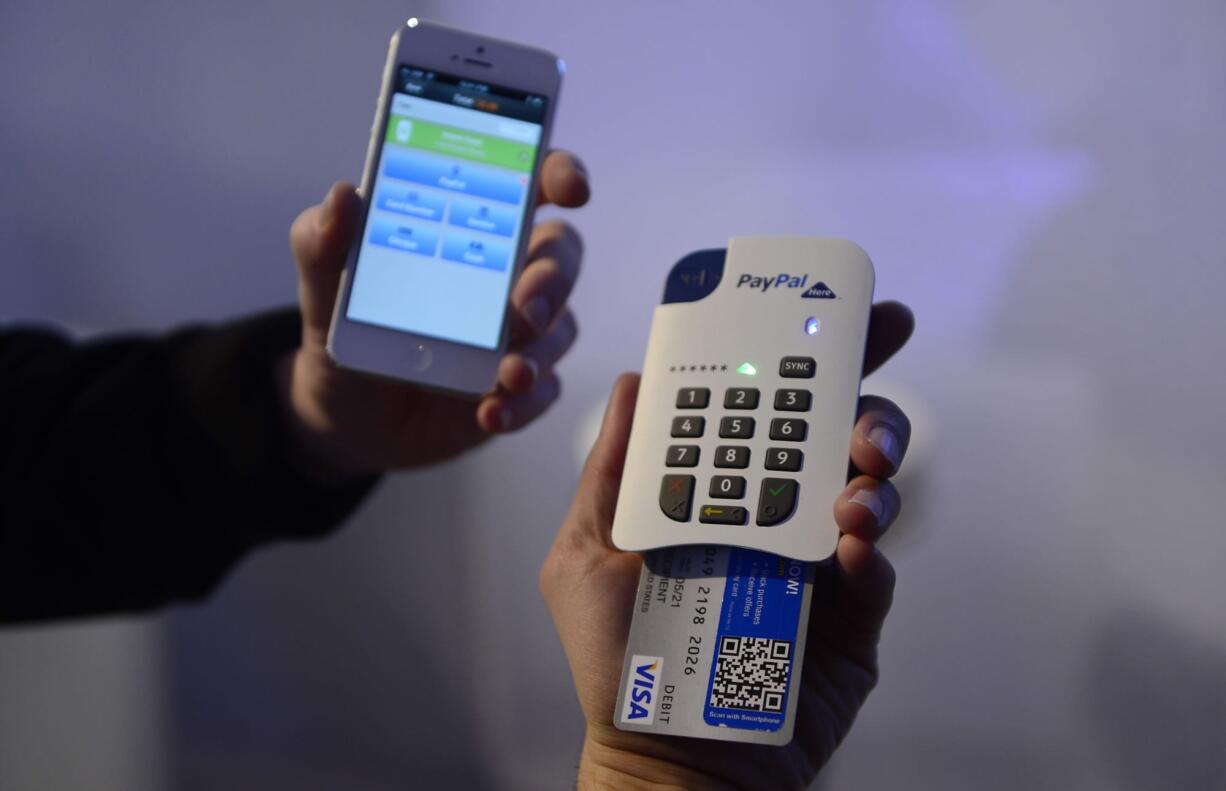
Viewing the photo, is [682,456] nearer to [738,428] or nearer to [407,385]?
[738,428]

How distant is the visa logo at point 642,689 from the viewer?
1.34ft

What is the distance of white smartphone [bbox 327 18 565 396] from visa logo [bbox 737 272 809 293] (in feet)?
0.53

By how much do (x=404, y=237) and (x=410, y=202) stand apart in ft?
0.07

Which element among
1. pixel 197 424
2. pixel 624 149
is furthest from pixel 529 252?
pixel 197 424

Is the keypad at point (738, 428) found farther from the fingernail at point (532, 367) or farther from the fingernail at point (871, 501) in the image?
the fingernail at point (532, 367)

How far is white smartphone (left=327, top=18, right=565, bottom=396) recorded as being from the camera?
577mm

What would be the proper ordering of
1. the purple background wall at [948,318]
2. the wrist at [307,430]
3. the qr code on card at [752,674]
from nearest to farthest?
the qr code on card at [752,674] < the purple background wall at [948,318] < the wrist at [307,430]

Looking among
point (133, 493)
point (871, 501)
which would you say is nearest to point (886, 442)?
point (871, 501)

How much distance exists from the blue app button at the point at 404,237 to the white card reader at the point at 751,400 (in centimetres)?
16

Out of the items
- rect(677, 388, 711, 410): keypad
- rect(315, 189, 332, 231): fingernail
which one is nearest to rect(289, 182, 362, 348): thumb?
rect(315, 189, 332, 231): fingernail

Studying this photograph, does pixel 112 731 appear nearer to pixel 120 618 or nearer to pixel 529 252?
pixel 120 618

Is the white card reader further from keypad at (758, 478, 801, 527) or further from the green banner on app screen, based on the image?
the green banner on app screen

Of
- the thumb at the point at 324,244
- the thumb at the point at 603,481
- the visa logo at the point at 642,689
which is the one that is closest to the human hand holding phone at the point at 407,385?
the thumb at the point at 324,244

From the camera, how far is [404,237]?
58cm
